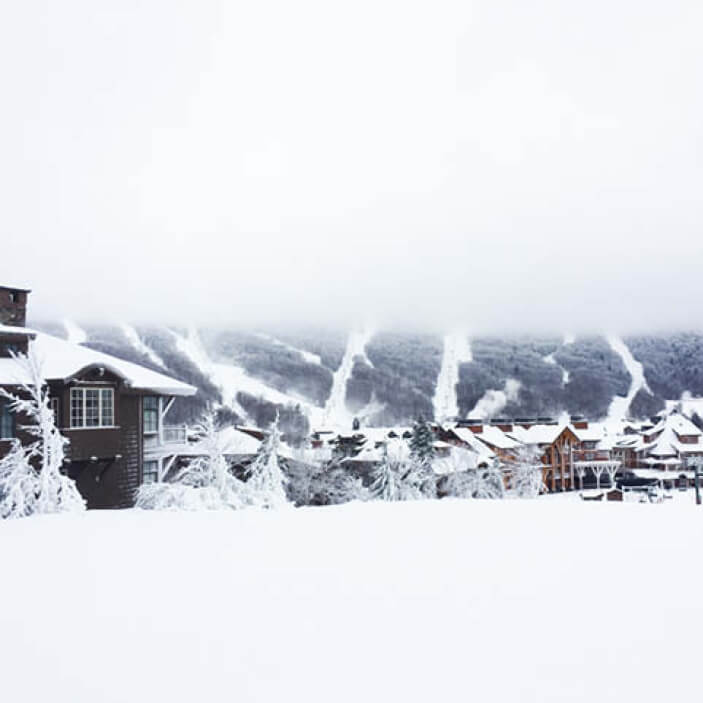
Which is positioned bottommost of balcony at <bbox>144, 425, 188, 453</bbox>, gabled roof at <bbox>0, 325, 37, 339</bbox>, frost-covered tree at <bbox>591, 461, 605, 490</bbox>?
frost-covered tree at <bbox>591, 461, 605, 490</bbox>

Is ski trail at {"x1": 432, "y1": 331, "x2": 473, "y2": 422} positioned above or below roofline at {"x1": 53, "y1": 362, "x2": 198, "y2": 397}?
below

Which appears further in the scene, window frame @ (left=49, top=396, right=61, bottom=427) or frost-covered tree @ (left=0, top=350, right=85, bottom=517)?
window frame @ (left=49, top=396, right=61, bottom=427)

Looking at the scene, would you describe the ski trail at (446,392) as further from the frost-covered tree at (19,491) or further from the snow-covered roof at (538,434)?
the frost-covered tree at (19,491)

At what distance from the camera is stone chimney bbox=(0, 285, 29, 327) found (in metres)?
23.6

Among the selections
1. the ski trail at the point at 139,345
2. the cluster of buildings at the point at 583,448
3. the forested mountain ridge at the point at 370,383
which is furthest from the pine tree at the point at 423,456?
the ski trail at the point at 139,345

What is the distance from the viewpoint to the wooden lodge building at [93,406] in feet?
67.4

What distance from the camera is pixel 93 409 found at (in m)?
21.5

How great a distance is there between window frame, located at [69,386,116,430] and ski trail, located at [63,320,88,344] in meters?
174

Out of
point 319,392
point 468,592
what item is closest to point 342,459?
point 468,592

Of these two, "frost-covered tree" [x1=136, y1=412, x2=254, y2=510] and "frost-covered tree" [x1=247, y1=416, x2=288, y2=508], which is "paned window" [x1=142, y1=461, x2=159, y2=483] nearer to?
"frost-covered tree" [x1=136, y1=412, x2=254, y2=510]

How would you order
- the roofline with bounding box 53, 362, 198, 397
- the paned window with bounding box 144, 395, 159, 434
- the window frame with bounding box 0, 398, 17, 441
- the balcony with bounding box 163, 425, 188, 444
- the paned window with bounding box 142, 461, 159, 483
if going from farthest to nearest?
the balcony with bounding box 163, 425, 188, 444 → the paned window with bounding box 144, 395, 159, 434 → the paned window with bounding box 142, 461, 159, 483 → the roofline with bounding box 53, 362, 198, 397 → the window frame with bounding box 0, 398, 17, 441

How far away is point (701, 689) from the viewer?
4.50m

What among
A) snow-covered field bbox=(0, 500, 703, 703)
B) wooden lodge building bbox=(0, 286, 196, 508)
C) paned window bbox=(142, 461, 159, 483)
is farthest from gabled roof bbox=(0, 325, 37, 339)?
snow-covered field bbox=(0, 500, 703, 703)

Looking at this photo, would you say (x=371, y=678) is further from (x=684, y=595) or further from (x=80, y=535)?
(x=80, y=535)
